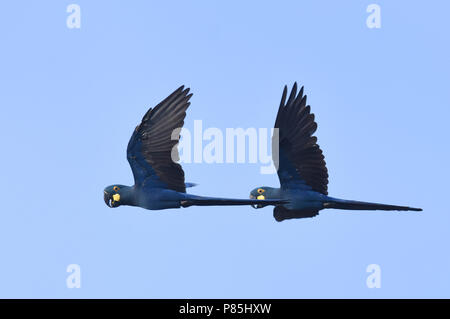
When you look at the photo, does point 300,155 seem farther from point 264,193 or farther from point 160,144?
point 160,144

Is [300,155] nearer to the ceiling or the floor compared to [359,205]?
nearer to the ceiling

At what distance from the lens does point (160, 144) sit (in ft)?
99.9

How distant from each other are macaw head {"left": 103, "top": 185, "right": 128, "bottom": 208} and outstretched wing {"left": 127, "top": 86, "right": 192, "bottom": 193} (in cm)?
95

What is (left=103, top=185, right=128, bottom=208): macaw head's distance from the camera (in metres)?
31.5

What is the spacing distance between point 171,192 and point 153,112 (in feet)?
7.95

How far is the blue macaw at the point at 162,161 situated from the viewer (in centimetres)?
3028

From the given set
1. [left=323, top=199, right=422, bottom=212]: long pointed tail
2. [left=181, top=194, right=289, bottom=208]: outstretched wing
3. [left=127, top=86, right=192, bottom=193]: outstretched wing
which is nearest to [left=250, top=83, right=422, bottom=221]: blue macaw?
[left=323, top=199, right=422, bottom=212]: long pointed tail

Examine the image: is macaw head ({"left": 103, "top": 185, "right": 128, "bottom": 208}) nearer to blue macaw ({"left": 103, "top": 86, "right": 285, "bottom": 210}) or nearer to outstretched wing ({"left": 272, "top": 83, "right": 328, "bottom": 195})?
blue macaw ({"left": 103, "top": 86, "right": 285, "bottom": 210})

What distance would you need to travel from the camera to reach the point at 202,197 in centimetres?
3041

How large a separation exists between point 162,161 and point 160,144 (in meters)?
0.52

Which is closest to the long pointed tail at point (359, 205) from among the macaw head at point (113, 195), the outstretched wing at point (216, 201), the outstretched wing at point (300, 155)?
the outstretched wing at point (300, 155)

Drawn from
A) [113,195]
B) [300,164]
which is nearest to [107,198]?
[113,195]

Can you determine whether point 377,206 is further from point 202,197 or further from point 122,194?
point 122,194
